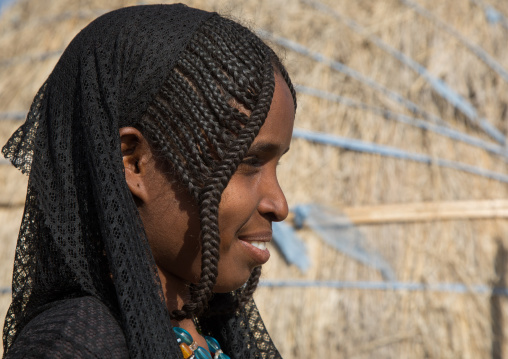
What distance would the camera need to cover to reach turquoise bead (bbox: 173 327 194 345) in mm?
1436

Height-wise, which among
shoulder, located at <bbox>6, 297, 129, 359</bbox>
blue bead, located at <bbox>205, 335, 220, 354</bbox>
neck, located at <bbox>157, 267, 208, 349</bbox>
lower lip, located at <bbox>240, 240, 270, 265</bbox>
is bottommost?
blue bead, located at <bbox>205, 335, 220, 354</bbox>

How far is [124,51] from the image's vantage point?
4.50ft

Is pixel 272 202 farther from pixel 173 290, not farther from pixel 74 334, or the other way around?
pixel 74 334

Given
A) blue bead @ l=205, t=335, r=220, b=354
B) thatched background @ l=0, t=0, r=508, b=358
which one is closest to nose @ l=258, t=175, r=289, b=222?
blue bead @ l=205, t=335, r=220, b=354

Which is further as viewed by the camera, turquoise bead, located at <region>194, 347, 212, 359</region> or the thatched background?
the thatched background

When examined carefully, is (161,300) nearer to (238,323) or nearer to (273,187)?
(273,187)

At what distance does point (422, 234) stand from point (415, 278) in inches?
10.9

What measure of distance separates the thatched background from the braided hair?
2.64 m

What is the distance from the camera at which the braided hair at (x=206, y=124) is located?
1332 millimetres

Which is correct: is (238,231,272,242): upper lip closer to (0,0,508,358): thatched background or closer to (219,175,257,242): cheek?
(219,175,257,242): cheek

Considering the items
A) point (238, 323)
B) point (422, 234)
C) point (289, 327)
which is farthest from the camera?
point (422, 234)

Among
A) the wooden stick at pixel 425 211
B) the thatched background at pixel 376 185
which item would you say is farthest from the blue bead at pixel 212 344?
the wooden stick at pixel 425 211

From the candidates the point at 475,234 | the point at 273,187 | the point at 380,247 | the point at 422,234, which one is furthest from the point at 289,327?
the point at 273,187

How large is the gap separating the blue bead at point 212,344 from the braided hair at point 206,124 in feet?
0.68
